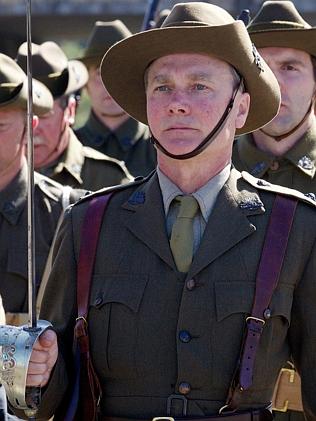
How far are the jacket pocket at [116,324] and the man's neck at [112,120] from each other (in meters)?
5.52

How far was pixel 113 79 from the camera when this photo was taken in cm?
566

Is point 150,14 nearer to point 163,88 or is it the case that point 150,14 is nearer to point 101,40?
point 101,40

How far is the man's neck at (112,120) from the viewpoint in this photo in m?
10.6

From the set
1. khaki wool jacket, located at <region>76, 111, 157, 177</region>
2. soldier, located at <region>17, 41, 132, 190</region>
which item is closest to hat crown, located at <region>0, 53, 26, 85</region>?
soldier, located at <region>17, 41, 132, 190</region>

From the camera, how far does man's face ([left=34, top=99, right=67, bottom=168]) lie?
30.6 feet

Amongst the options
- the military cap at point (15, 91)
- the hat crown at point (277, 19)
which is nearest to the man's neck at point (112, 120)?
the military cap at point (15, 91)

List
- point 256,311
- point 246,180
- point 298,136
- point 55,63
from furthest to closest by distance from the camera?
1. point 55,63
2. point 298,136
3. point 246,180
4. point 256,311

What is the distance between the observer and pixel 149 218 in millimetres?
5273

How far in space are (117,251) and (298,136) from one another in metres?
2.33

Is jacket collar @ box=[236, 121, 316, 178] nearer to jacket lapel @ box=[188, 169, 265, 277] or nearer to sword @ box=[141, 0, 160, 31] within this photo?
jacket lapel @ box=[188, 169, 265, 277]

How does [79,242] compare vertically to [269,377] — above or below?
above

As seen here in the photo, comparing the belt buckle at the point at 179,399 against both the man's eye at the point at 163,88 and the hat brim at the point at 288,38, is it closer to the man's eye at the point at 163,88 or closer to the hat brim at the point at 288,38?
the man's eye at the point at 163,88

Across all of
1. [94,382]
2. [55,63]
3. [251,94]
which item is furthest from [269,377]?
[55,63]

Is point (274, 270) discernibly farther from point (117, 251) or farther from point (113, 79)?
point (113, 79)
